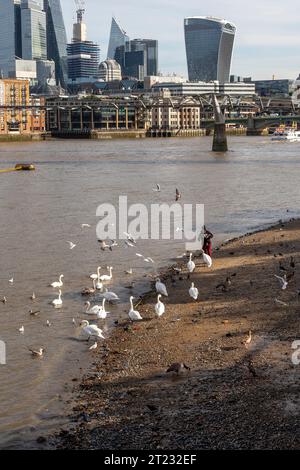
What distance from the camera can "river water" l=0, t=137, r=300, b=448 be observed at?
27.2 ft

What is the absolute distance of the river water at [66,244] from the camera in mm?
8289

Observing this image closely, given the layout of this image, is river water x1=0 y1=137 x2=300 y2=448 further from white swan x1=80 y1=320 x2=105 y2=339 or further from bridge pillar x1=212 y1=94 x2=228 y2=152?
bridge pillar x1=212 y1=94 x2=228 y2=152

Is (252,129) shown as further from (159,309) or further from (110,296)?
(159,309)

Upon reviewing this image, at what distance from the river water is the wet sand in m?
0.40

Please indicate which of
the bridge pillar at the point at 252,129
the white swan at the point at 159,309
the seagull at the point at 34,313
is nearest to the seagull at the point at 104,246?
the seagull at the point at 34,313

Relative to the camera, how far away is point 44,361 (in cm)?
914

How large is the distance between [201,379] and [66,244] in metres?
9.92

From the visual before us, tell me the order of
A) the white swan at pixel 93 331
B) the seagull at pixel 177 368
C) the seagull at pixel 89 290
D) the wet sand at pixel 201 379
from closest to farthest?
the wet sand at pixel 201 379, the seagull at pixel 177 368, the white swan at pixel 93 331, the seagull at pixel 89 290

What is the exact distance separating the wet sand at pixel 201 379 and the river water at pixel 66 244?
1.32 feet

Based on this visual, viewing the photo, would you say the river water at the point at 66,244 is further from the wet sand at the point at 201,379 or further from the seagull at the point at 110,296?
the wet sand at the point at 201,379

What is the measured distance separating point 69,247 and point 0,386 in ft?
29.3

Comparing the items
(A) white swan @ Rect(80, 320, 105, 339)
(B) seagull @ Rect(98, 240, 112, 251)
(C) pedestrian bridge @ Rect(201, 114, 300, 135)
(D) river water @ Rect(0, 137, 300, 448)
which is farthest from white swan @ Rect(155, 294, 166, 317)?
(C) pedestrian bridge @ Rect(201, 114, 300, 135)
